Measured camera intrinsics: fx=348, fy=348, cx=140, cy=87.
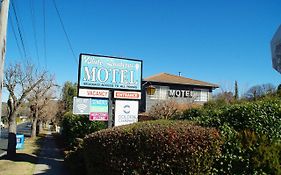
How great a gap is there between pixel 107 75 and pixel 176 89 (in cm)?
2835

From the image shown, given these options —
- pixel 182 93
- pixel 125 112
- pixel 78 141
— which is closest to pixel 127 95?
pixel 125 112

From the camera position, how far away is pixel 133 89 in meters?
13.6

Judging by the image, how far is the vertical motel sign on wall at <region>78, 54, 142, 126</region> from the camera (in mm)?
12648

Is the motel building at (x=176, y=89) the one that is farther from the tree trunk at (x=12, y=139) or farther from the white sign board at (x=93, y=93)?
the white sign board at (x=93, y=93)

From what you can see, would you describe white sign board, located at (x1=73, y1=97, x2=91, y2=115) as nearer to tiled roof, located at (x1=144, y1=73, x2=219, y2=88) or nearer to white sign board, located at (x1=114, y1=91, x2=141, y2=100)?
white sign board, located at (x1=114, y1=91, x2=141, y2=100)

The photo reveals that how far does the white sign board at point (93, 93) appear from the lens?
1250cm

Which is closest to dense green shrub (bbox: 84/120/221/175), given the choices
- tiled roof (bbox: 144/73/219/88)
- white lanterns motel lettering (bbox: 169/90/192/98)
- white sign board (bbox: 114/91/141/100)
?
white sign board (bbox: 114/91/141/100)

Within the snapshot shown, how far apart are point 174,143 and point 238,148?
3.69 ft

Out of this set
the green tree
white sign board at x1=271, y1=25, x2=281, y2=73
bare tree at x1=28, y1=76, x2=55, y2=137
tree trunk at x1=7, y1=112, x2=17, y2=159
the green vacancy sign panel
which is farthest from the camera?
the green tree

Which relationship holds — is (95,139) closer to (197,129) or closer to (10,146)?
(197,129)

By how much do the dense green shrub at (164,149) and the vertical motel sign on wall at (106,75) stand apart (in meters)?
6.11

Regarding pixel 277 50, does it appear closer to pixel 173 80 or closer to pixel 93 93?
pixel 93 93

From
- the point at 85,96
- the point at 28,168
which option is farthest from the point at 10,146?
the point at 85,96

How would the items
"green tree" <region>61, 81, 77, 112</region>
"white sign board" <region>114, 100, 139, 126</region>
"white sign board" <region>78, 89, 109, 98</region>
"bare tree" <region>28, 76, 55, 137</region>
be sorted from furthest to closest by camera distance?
"green tree" <region>61, 81, 77, 112</region> → "bare tree" <region>28, 76, 55, 137</region> → "white sign board" <region>114, 100, 139, 126</region> → "white sign board" <region>78, 89, 109, 98</region>
